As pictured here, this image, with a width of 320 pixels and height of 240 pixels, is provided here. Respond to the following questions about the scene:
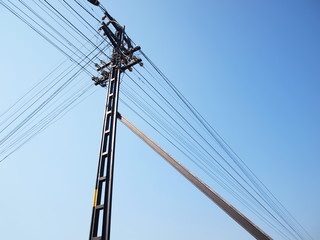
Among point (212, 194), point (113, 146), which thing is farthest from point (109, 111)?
point (212, 194)

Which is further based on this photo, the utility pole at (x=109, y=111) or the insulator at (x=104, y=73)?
the insulator at (x=104, y=73)

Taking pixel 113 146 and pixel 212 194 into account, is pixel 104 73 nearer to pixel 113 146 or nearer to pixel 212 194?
pixel 113 146

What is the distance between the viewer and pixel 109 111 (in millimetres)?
7391

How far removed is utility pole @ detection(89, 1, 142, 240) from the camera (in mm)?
5270

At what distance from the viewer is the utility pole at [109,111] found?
527 cm

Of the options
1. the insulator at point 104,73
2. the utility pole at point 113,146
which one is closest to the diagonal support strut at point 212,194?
the utility pole at point 113,146

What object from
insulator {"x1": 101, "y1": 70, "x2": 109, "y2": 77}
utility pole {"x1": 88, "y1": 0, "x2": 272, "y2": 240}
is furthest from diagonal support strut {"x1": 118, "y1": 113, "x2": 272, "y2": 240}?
insulator {"x1": 101, "y1": 70, "x2": 109, "y2": 77}

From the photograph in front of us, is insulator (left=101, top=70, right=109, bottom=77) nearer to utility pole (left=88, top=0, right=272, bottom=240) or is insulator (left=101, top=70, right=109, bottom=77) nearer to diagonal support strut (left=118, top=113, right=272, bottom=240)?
utility pole (left=88, top=0, right=272, bottom=240)

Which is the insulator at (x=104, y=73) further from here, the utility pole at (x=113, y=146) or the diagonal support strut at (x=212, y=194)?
the diagonal support strut at (x=212, y=194)

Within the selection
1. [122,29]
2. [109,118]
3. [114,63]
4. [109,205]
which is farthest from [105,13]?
[109,205]

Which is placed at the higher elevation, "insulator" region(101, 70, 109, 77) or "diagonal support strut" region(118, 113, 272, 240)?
"insulator" region(101, 70, 109, 77)

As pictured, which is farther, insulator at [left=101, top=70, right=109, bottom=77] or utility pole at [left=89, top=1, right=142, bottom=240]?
insulator at [left=101, top=70, right=109, bottom=77]

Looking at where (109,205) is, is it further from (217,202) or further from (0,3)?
(0,3)

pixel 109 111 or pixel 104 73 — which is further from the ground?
pixel 104 73
